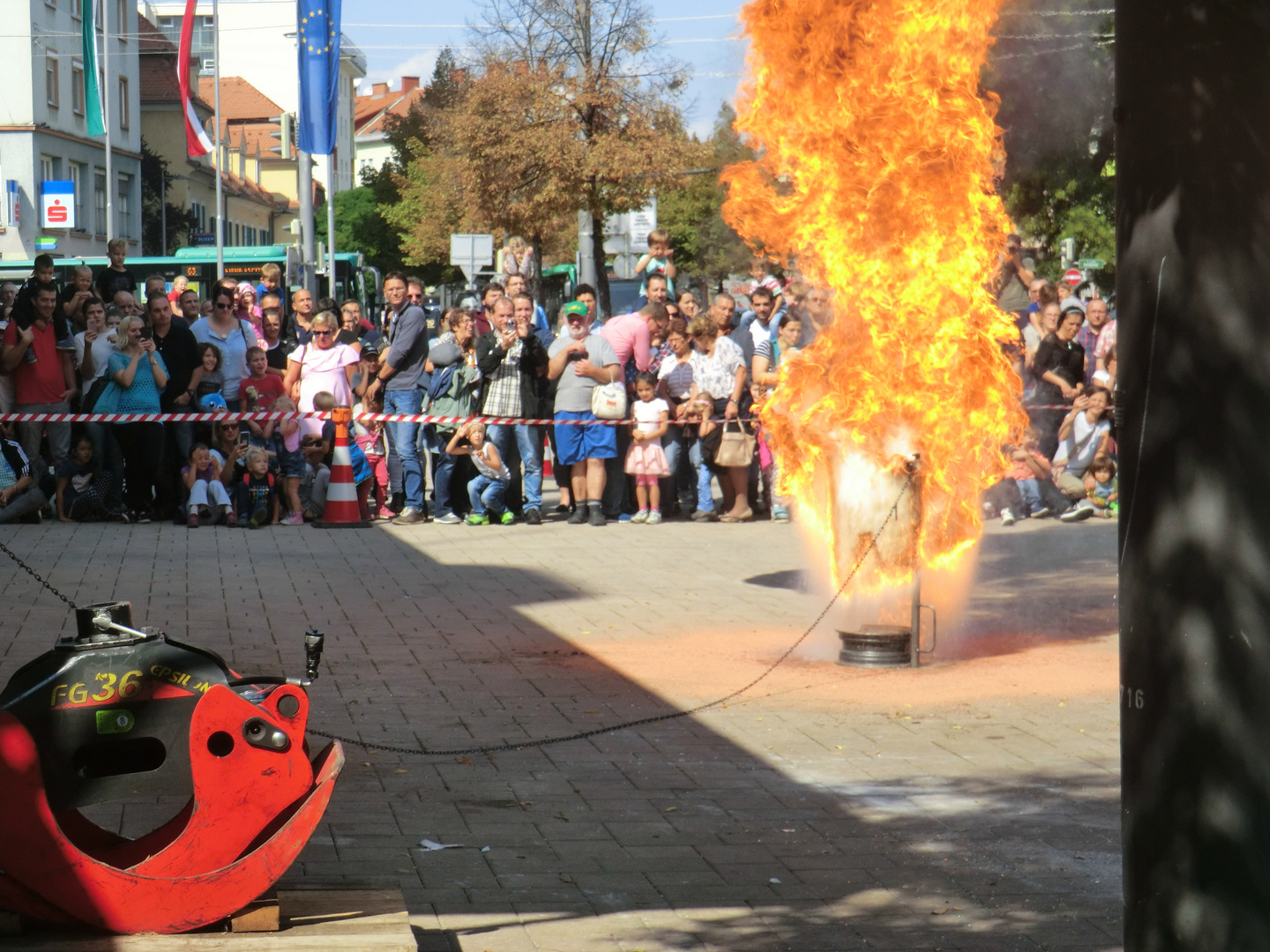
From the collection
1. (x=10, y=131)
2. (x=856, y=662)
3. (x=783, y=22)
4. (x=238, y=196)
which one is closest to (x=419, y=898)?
(x=856, y=662)

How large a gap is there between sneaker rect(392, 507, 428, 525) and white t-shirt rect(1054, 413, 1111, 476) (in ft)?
22.7

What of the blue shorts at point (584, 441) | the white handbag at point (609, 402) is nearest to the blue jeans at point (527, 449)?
the blue shorts at point (584, 441)

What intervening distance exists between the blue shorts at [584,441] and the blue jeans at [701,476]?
928 millimetres

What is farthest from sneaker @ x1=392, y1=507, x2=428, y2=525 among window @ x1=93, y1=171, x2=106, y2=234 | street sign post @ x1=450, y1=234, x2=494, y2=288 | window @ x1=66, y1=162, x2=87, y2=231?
window @ x1=93, y1=171, x2=106, y2=234

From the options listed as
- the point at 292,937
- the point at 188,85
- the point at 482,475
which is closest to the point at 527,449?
the point at 482,475

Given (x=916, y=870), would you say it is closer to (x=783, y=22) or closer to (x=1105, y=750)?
(x=1105, y=750)

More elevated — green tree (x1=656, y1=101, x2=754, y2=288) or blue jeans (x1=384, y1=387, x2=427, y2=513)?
green tree (x1=656, y1=101, x2=754, y2=288)

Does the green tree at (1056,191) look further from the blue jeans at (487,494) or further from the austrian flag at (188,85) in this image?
the austrian flag at (188,85)

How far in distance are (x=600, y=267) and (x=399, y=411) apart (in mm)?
21249

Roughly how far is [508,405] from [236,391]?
289 cm

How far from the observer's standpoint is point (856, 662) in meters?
9.29

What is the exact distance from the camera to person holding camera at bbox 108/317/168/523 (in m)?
16.0

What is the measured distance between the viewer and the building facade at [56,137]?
50.3m

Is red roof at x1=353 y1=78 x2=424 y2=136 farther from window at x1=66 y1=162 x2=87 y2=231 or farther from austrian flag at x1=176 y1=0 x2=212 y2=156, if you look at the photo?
austrian flag at x1=176 y1=0 x2=212 y2=156
